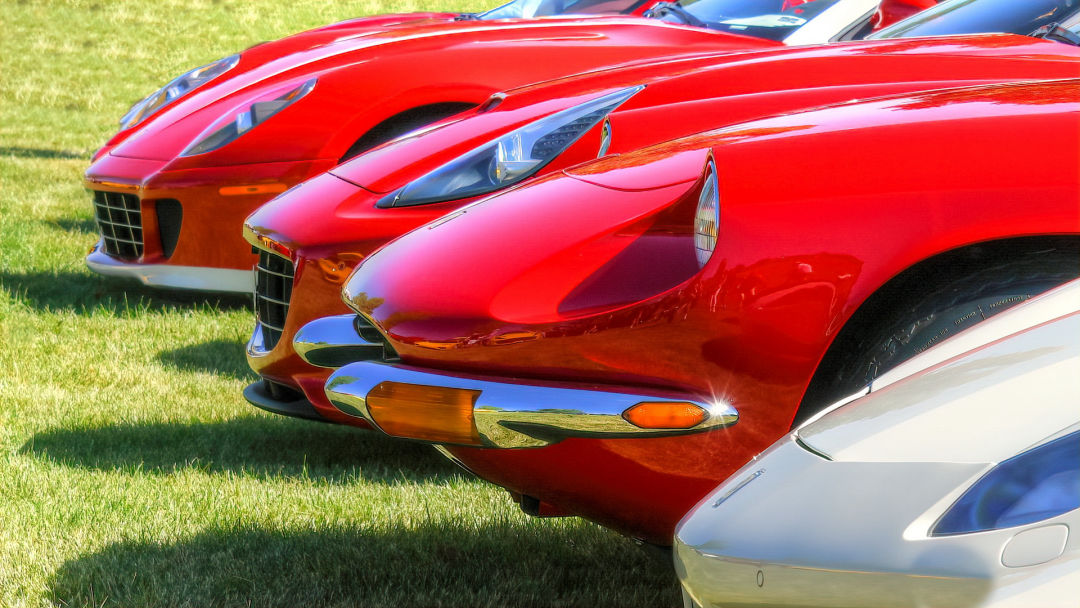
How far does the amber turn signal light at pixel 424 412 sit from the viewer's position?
6.08ft

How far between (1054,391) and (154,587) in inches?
69.9

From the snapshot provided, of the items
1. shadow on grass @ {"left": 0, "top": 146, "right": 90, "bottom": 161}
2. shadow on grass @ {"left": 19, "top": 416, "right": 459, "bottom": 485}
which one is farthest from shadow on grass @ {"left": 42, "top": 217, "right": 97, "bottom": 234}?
shadow on grass @ {"left": 19, "top": 416, "right": 459, "bottom": 485}

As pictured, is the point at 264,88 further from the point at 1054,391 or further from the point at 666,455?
the point at 1054,391

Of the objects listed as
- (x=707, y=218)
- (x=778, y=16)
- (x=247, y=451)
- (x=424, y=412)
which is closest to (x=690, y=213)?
(x=707, y=218)

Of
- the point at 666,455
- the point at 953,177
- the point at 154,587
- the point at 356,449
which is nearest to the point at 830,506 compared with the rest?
the point at 666,455

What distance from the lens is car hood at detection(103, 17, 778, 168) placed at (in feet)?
13.5

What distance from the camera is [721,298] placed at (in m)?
→ 1.73

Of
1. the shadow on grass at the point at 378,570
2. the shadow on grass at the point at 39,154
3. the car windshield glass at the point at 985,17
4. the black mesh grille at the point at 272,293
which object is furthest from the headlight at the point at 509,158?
the shadow on grass at the point at 39,154

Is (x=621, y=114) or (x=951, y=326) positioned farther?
(x=621, y=114)

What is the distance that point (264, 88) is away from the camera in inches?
183

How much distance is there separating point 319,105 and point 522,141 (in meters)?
1.54

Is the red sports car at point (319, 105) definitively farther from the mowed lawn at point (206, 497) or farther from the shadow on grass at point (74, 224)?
the shadow on grass at point (74, 224)

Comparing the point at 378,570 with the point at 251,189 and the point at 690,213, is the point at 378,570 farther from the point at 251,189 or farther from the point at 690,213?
the point at 251,189

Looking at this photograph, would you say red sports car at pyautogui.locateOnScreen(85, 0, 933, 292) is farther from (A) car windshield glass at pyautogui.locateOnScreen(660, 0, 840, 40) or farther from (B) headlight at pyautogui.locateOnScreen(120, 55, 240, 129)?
(B) headlight at pyautogui.locateOnScreen(120, 55, 240, 129)
